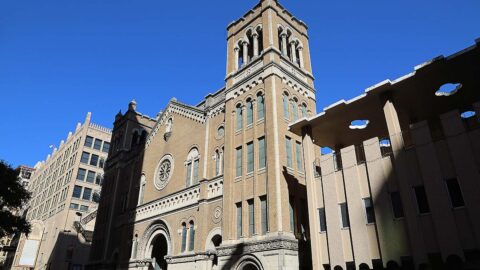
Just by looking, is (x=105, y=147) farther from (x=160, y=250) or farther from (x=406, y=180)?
(x=406, y=180)

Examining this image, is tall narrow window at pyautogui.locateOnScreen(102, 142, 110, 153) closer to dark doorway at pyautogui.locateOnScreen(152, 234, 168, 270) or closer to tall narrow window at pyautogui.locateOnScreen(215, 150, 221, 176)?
dark doorway at pyautogui.locateOnScreen(152, 234, 168, 270)

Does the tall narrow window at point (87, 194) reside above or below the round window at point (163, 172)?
above

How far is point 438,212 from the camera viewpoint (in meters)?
13.8

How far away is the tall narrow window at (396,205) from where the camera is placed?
49.0 ft

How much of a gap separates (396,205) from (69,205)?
55394 millimetres

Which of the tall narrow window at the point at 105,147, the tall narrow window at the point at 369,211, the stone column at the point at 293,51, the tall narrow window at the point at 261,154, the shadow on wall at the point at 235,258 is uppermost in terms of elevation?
the tall narrow window at the point at 105,147

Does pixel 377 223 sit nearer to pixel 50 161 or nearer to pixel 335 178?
pixel 335 178

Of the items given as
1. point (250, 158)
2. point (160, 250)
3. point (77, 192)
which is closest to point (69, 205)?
point (77, 192)

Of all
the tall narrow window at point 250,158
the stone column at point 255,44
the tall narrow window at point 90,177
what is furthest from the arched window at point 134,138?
the tall narrow window at point 90,177

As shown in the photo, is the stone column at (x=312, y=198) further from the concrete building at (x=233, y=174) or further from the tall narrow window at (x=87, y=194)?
the tall narrow window at (x=87, y=194)

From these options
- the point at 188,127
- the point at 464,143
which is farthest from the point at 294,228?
the point at 188,127

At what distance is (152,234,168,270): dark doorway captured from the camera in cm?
3002

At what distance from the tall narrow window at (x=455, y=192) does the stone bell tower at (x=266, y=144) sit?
8392mm

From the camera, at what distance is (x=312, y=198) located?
18.6 m
